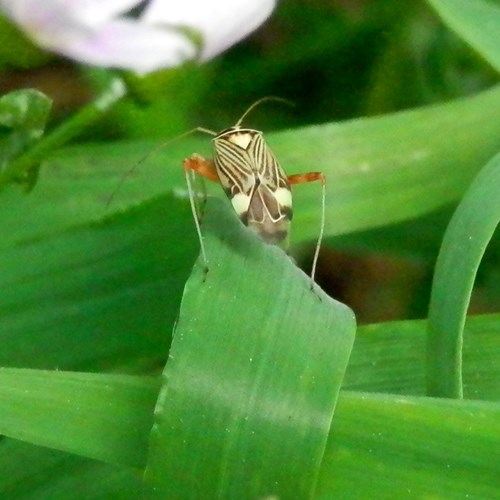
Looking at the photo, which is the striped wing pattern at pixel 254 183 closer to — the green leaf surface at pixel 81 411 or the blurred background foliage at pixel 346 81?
the green leaf surface at pixel 81 411

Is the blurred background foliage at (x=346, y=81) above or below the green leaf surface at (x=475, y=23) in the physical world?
below

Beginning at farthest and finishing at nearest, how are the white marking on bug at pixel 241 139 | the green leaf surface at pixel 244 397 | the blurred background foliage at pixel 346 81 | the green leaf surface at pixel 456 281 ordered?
the blurred background foliage at pixel 346 81
the white marking on bug at pixel 241 139
the green leaf surface at pixel 456 281
the green leaf surface at pixel 244 397

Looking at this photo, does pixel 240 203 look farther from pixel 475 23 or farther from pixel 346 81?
pixel 346 81

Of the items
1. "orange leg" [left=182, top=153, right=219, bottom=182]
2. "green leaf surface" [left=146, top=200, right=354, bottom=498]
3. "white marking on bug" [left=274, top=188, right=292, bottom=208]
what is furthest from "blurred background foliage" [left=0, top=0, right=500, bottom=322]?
"green leaf surface" [left=146, top=200, right=354, bottom=498]

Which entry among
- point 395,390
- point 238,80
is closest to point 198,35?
point 395,390

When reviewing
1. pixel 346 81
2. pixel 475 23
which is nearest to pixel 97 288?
pixel 475 23

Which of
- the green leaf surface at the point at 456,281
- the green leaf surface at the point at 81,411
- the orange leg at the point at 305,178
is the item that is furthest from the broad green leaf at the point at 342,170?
the green leaf surface at the point at 81,411

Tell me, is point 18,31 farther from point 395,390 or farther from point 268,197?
point 395,390
